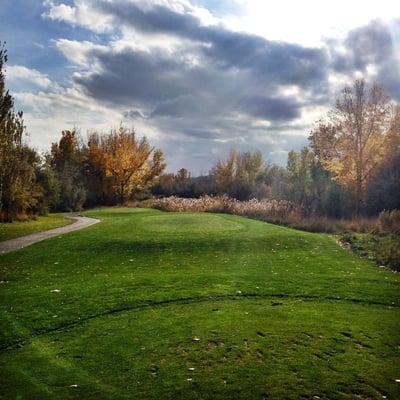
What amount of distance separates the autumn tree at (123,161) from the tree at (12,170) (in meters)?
20.8

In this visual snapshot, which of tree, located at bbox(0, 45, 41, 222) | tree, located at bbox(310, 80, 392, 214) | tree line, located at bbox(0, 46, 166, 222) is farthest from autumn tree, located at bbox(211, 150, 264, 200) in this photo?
tree, located at bbox(0, 45, 41, 222)

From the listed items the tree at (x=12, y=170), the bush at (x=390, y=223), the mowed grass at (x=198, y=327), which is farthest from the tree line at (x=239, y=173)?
the mowed grass at (x=198, y=327)

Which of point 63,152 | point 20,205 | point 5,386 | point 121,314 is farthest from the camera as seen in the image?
point 63,152

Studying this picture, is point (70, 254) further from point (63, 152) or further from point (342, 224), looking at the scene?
point (63, 152)

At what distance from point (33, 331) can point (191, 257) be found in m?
7.52

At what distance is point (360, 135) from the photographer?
107 ft

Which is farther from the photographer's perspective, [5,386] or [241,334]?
[241,334]

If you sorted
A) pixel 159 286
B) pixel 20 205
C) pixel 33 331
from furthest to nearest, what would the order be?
pixel 20 205
pixel 159 286
pixel 33 331

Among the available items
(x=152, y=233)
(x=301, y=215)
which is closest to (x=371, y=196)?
(x=301, y=215)

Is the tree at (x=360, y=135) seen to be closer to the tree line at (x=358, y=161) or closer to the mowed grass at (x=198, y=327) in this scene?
the tree line at (x=358, y=161)

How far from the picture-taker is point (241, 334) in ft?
22.1

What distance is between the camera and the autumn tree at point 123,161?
49.3m

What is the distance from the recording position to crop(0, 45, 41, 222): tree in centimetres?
2378

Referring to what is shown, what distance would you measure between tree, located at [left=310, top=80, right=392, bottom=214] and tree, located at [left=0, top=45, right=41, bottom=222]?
2327cm
